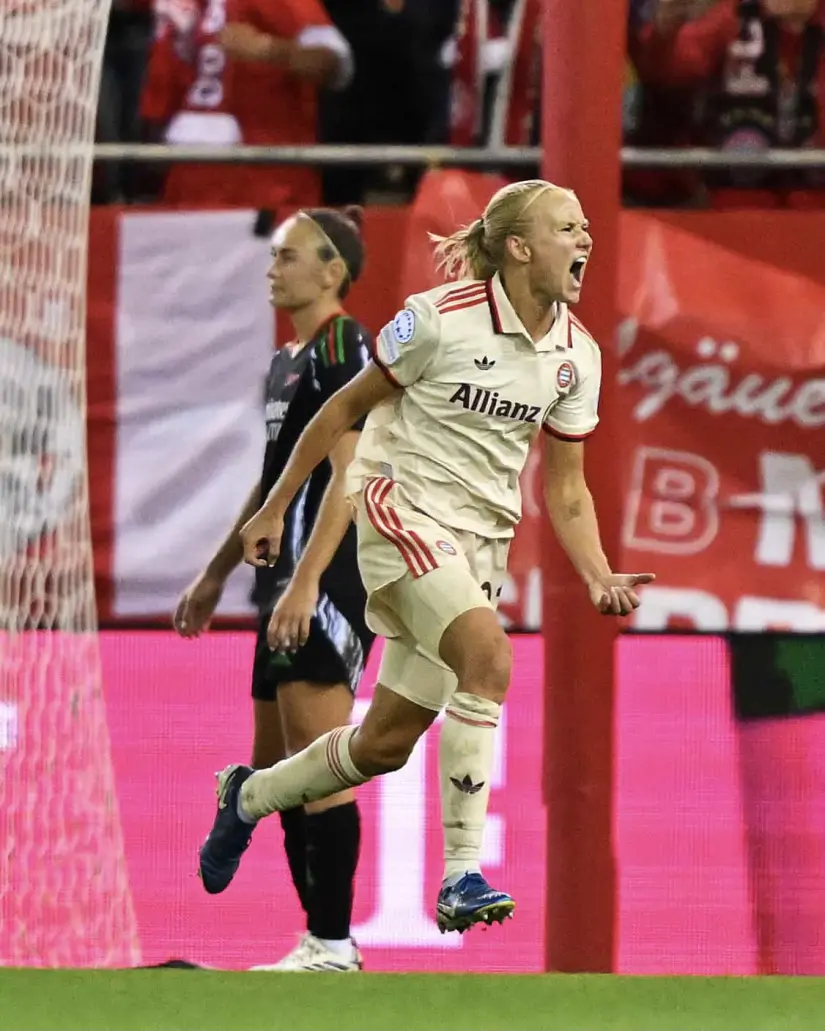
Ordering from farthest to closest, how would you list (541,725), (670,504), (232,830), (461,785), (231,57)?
1. (231,57)
2. (670,504)
3. (541,725)
4. (232,830)
5. (461,785)

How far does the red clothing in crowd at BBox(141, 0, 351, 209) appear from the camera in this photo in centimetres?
645

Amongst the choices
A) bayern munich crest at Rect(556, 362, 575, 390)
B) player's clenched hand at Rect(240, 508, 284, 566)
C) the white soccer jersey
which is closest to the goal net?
player's clenched hand at Rect(240, 508, 284, 566)

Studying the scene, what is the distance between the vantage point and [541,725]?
5.11m

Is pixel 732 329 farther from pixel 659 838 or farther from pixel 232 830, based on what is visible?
pixel 232 830

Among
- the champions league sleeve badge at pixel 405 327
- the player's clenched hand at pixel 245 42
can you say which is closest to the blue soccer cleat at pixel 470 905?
the champions league sleeve badge at pixel 405 327

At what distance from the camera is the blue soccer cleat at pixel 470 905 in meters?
3.73

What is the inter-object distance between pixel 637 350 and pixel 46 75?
180cm

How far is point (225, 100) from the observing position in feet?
21.5

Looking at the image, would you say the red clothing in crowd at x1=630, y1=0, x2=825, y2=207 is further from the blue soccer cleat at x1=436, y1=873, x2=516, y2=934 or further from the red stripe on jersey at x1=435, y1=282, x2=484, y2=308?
the blue soccer cleat at x1=436, y1=873, x2=516, y2=934

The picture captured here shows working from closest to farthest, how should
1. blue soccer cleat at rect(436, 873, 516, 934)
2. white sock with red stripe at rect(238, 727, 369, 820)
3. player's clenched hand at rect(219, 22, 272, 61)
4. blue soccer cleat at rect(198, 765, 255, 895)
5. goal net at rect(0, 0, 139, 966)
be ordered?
1. blue soccer cleat at rect(436, 873, 516, 934)
2. white sock with red stripe at rect(238, 727, 369, 820)
3. blue soccer cleat at rect(198, 765, 255, 895)
4. goal net at rect(0, 0, 139, 966)
5. player's clenched hand at rect(219, 22, 272, 61)

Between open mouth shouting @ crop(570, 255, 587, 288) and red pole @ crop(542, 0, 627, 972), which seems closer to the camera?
open mouth shouting @ crop(570, 255, 587, 288)

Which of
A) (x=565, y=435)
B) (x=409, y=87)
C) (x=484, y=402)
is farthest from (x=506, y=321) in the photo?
(x=409, y=87)

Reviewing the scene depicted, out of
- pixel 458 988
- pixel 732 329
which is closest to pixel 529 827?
pixel 458 988

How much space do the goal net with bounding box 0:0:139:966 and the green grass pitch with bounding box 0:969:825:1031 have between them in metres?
1.06
